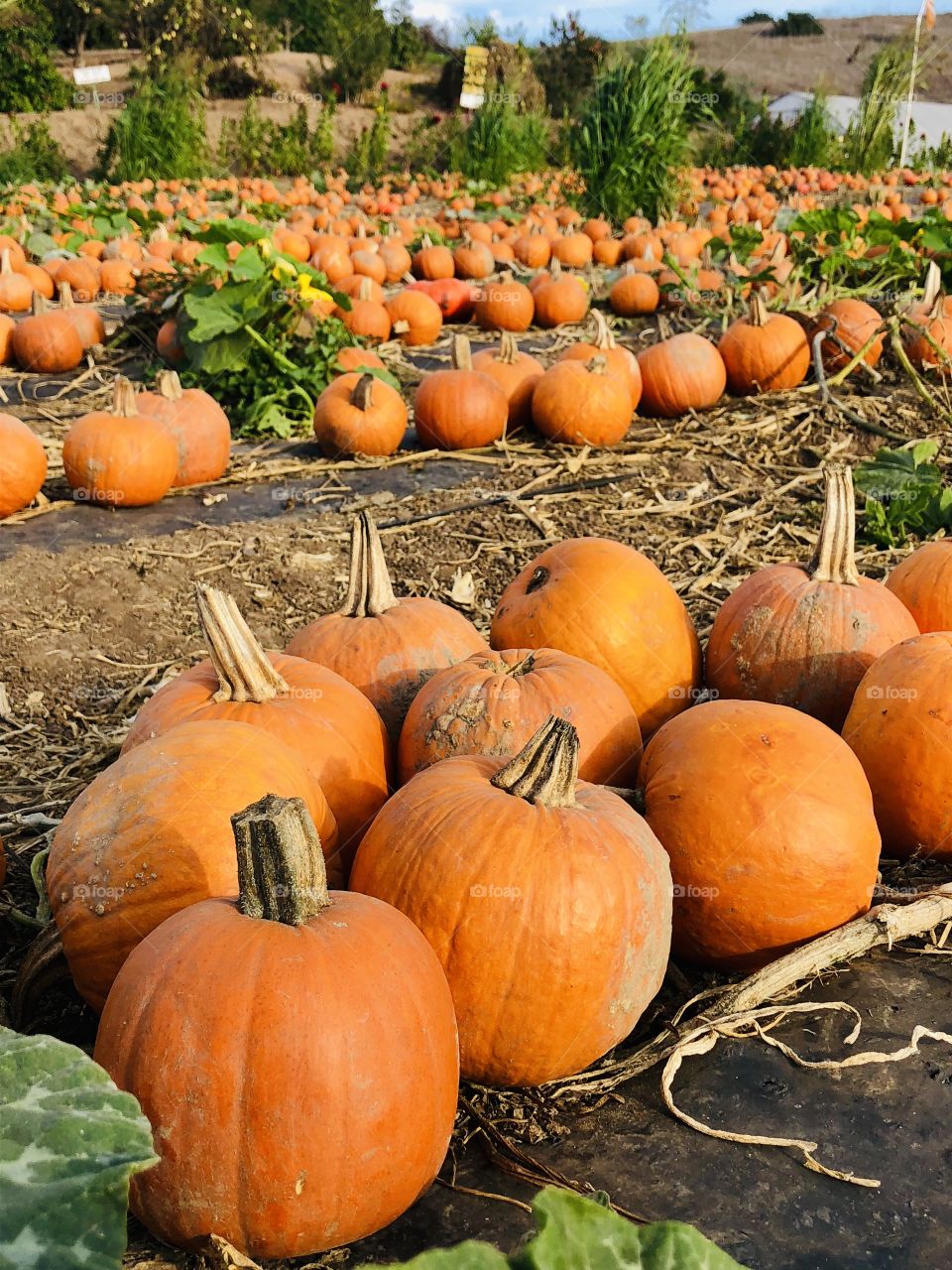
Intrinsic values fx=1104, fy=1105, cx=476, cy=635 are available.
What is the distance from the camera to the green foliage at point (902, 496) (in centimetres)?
532

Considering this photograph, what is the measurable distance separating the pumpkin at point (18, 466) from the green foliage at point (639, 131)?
473 inches

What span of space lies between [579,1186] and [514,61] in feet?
118

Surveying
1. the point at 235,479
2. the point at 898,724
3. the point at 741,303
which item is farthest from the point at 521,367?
the point at 898,724

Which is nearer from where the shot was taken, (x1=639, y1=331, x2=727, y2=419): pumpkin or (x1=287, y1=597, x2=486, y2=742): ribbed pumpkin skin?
(x1=287, y1=597, x2=486, y2=742): ribbed pumpkin skin

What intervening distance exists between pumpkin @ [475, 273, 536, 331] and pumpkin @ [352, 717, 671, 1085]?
8.95 m

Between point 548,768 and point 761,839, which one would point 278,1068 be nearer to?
point 548,768

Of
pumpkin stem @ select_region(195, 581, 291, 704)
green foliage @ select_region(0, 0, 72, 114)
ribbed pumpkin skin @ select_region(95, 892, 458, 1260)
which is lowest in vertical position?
ribbed pumpkin skin @ select_region(95, 892, 458, 1260)

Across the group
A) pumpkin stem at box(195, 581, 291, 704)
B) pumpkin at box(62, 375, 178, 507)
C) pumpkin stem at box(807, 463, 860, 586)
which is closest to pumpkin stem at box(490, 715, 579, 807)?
pumpkin stem at box(195, 581, 291, 704)

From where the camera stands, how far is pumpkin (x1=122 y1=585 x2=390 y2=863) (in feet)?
8.25

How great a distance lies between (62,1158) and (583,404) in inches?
240

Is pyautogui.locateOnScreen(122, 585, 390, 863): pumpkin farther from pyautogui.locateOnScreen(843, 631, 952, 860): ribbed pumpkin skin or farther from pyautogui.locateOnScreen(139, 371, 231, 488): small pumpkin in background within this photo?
pyautogui.locateOnScreen(139, 371, 231, 488): small pumpkin in background

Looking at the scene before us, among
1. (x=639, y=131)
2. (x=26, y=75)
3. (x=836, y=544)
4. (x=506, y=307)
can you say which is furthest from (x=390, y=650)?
(x=26, y=75)

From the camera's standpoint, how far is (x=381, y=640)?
9.86 ft

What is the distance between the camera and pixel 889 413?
738 cm
